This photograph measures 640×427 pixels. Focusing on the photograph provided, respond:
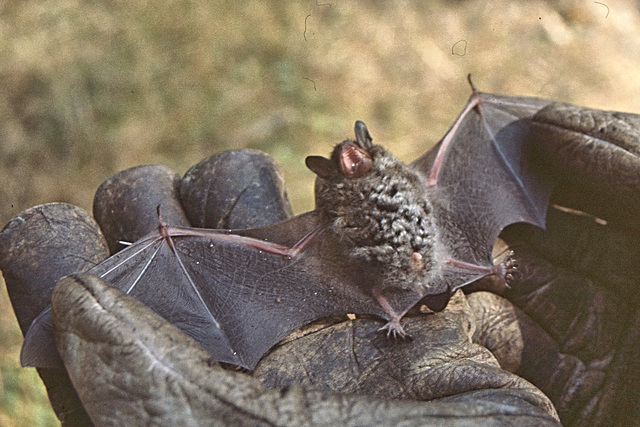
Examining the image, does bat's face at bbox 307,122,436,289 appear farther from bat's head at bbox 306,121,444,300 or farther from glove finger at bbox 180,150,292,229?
glove finger at bbox 180,150,292,229

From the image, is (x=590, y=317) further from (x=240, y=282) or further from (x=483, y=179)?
(x=240, y=282)

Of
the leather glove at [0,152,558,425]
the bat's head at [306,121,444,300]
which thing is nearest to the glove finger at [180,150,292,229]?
the leather glove at [0,152,558,425]

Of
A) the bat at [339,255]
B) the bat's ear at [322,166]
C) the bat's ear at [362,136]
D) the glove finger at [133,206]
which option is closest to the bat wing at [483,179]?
the bat at [339,255]

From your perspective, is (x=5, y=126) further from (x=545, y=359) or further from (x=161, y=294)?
(x=545, y=359)

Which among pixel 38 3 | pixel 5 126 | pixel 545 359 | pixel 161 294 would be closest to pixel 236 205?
pixel 161 294

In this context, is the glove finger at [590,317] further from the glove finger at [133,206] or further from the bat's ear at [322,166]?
the glove finger at [133,206]

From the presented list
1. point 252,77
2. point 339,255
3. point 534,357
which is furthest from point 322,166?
point 252,77
